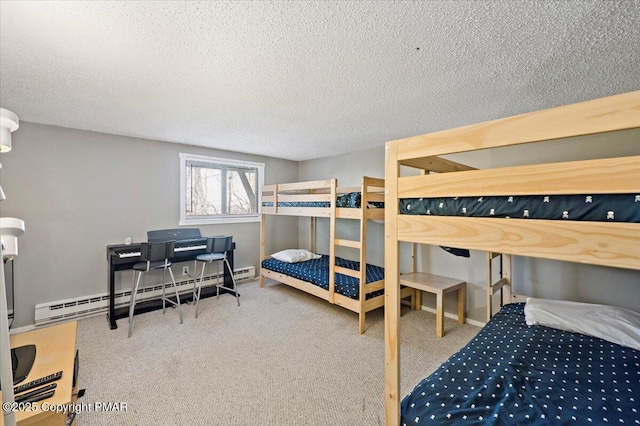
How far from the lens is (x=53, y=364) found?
4.61 ft

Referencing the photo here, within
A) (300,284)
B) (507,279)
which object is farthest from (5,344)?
(507,279)

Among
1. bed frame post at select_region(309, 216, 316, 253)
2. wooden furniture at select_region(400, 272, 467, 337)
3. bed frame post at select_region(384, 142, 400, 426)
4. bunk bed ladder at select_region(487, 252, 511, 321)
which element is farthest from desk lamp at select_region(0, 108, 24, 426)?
bed frame post at select_region(309, 216, 316, 253)

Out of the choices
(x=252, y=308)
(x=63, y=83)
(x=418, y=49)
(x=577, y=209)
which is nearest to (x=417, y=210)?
(x=577, y=209)

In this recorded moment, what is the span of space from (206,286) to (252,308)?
3.41 feet

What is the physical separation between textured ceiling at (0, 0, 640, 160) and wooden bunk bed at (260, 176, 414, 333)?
2.81 feet

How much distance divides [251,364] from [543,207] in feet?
7.46

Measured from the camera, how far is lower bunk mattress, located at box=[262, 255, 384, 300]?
10.0ft

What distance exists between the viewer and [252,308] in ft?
11.2

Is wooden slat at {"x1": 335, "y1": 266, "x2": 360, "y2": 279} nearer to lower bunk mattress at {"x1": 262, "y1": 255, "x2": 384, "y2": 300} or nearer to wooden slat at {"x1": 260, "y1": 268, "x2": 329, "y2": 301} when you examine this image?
lower bunk mattress at {"x1": 262, "y1": 255, "x2": 384, "y2": 300}

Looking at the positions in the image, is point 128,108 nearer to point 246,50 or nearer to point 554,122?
point 246,50

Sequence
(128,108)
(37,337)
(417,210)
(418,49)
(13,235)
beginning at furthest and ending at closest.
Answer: (128,108) → (37,337) → (418,49) → (417,210) → (13,235)

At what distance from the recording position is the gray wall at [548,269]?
224 cm

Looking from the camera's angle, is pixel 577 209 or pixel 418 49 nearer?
pixel 577 209

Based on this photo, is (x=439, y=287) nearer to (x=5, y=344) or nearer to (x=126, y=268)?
(x=5, y=344)
